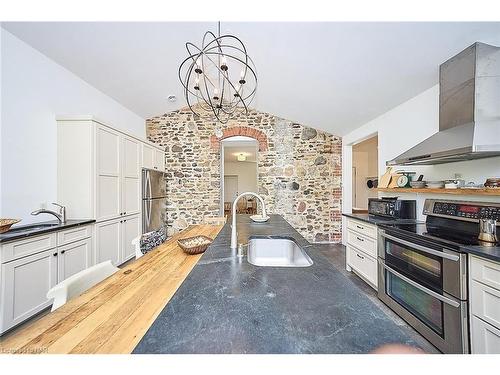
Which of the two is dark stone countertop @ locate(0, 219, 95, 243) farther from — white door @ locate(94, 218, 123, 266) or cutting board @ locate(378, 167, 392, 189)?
cutting board @ locate(378, 167, 392, 189)

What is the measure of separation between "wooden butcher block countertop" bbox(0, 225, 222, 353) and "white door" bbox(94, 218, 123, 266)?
2.02 meters

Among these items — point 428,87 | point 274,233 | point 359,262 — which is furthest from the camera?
point 359,262

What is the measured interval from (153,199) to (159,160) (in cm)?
91

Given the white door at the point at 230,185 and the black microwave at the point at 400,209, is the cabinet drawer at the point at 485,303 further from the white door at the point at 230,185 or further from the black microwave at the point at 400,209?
the white door at the point at 230,185

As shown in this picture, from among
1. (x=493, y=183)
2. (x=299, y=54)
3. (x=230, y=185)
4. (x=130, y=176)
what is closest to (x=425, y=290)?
(x=493, y=183)

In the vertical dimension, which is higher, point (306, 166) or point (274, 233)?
point (306, 166)

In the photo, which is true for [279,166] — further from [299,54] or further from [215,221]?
[299,54]

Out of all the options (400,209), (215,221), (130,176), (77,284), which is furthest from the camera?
(130,176)

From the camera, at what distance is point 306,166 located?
198 inches

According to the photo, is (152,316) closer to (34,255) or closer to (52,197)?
(34,255)

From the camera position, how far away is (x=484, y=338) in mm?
1355

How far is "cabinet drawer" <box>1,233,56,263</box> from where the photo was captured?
5.98 ft

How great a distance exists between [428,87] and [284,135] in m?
2.77

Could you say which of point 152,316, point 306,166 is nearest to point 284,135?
point 306,166
